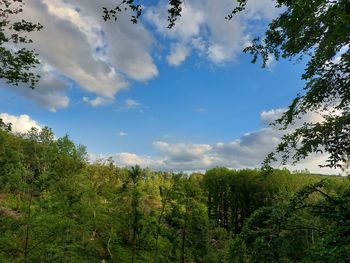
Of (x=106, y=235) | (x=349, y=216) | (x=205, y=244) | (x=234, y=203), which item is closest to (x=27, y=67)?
(x=349, y=216)

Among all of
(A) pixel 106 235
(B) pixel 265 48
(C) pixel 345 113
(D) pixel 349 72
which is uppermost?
(B) pixel 265 48

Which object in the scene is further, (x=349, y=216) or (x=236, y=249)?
(x=236, y=249)

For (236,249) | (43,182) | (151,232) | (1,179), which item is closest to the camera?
(236,249)

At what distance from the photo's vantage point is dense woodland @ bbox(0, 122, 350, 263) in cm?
901

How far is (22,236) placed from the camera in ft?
82.0

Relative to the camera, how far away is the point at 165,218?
133 ft

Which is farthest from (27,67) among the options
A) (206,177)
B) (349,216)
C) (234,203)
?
(206,177)

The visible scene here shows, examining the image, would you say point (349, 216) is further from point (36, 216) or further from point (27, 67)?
point (36, 216)

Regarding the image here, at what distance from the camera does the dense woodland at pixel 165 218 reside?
901cm

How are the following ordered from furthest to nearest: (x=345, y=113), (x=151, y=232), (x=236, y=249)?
(x=151, y=232), (x=345, y=113), (x=236, y=249)

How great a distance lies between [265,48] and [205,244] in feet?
89.8

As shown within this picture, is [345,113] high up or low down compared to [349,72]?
down

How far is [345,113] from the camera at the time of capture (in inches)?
418

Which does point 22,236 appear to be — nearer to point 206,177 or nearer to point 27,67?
point 27,67
